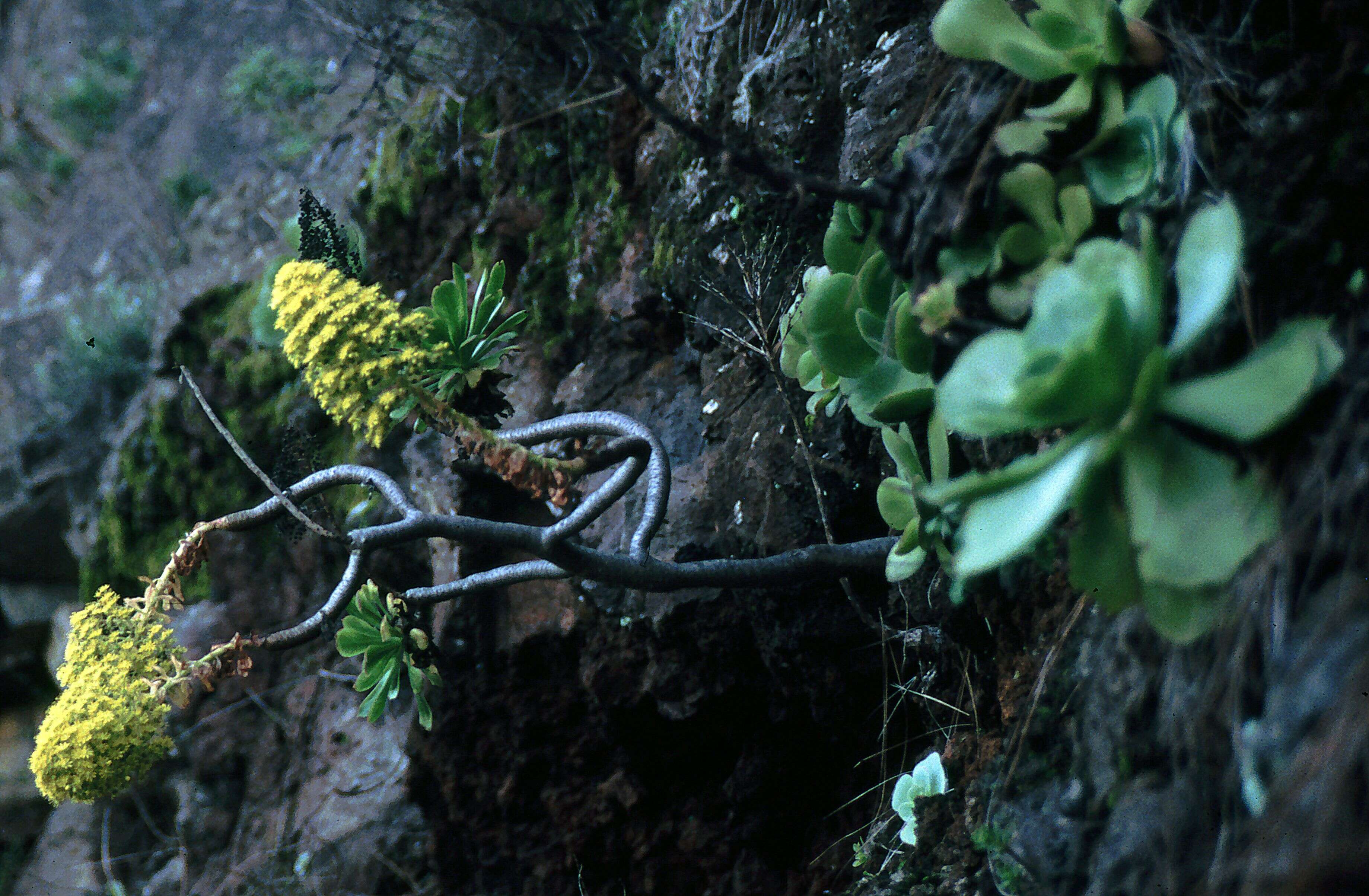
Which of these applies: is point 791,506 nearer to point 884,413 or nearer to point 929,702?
point 929,702

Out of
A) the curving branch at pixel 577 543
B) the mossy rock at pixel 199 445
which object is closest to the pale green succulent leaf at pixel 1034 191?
the curving branch at pixel 577 543

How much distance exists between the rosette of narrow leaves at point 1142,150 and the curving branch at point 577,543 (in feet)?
2.46

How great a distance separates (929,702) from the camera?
158 centimetres

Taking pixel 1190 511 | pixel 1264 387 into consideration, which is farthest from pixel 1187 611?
pixel 1264 387

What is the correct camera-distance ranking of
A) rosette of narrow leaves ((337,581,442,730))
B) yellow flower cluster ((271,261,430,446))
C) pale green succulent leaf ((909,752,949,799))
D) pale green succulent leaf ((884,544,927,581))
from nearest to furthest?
1. yellow flower cluster ((271,261,430,446))
2. pale green succulent leaf ((884,544,927,581))
3. pale green succulent leaf ((909,752,949,799))
4. rosette of narrow leaves ((337,581,442,730))

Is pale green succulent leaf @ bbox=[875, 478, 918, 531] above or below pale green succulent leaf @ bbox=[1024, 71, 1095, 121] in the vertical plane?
below

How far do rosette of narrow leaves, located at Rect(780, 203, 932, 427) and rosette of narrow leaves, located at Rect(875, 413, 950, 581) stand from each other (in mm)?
68

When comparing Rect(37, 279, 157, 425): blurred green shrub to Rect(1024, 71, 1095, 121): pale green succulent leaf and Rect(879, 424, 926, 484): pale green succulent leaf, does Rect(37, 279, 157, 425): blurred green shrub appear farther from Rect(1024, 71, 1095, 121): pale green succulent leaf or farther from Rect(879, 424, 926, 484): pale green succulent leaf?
Rect(1024, 71, 1095, 121): pale green succulent leaf

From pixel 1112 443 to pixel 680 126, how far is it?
1.79 ft

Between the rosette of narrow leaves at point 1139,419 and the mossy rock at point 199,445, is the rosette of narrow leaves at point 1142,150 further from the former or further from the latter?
the mossy rock at point 199,445

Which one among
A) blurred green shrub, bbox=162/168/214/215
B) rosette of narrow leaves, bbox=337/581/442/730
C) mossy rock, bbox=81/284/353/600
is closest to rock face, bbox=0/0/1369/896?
mossy rock, bbox=81/284/353/600

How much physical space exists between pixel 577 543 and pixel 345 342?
1.74 ft

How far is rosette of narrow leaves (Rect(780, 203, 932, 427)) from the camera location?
3.77ft

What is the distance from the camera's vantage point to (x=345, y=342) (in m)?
1.14
